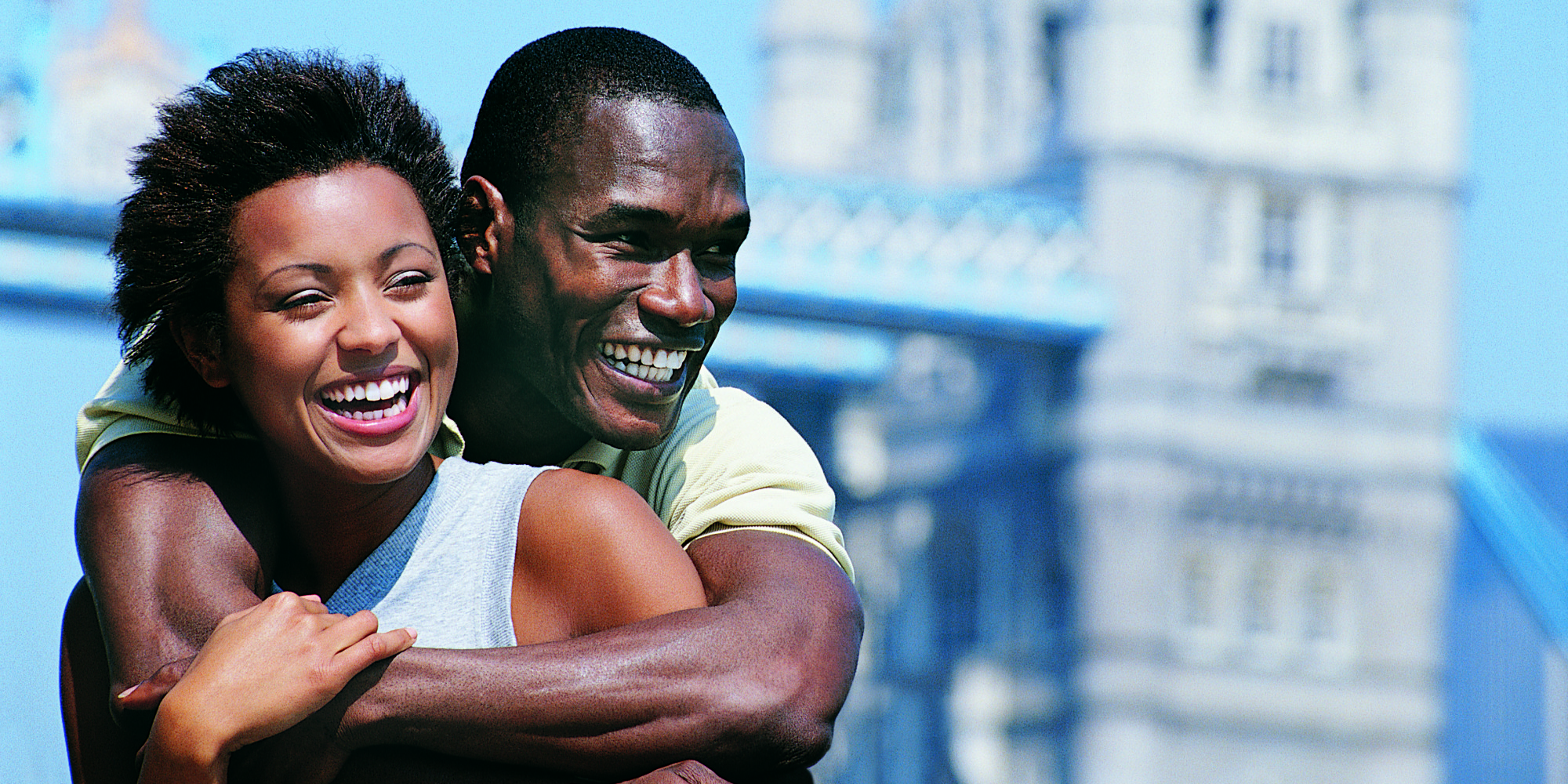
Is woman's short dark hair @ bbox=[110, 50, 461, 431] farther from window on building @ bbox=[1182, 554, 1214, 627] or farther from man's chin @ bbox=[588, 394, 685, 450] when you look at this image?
window on building @ bbox=[1182, 554, 1214, 627]

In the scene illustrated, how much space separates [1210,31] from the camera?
78.9ft

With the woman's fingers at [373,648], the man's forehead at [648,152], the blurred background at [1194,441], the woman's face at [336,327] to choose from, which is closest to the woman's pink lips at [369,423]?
the woman's face at [336,327]

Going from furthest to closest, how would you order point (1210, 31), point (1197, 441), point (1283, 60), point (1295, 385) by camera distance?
1. point (1210, 31)
2. point (1283, 60)
3. point (1295, 385)
4. point (1197, 441)

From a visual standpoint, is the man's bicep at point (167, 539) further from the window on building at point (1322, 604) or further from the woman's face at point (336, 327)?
the window on building at point (1322, 604)

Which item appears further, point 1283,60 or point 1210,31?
point 1210,31

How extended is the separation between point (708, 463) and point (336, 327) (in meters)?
0.25

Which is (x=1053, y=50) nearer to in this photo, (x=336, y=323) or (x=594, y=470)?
(x=594, y=470)

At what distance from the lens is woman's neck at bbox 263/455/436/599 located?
1086 millimetres

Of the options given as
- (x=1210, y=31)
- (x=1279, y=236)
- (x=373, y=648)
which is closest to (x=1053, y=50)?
(x=1210, y=31)

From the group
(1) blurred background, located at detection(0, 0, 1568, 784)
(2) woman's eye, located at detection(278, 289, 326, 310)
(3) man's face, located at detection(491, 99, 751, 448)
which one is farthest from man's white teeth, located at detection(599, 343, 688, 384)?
Answer: (1) blurred background, located at detection(0, 0, 1568, 784)

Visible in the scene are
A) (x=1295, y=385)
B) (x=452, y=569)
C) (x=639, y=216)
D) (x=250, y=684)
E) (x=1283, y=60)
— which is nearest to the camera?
(x=250, y=684)

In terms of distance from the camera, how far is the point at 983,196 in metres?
18.5

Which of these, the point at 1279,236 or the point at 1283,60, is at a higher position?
the point at 1283,60

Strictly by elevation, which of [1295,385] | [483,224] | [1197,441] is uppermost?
[483,224]
